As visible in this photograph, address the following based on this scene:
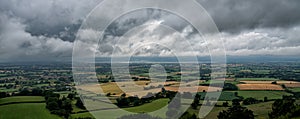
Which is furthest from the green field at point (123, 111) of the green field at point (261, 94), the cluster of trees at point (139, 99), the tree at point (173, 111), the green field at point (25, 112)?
the green field at point (261, 94)

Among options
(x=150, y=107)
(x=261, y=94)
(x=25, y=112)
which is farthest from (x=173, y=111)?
(x=261, y=94)

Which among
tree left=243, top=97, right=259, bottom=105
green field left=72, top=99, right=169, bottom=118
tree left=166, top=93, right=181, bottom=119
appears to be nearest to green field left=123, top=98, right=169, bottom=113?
green field left=72, top=99, right=169, bottom=118

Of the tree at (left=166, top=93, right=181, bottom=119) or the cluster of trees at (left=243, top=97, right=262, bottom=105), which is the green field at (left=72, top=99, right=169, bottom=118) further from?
the cluster of trees at (left=243, top=97, right=262, bottom=105)

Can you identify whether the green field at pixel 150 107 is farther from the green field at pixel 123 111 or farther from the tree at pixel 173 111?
the tree at pixel 173 111

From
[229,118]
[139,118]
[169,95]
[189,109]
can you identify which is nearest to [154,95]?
[169,95]

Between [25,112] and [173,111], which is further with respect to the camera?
[25,112]

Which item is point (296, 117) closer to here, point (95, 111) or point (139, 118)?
point (139, 118)

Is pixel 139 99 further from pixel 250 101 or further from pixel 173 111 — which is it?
pixel 250 101

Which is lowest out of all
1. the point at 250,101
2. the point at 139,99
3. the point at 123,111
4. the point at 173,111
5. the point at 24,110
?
the point at 250,101

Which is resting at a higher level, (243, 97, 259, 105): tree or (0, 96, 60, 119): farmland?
(0, 96, 60, 119): farmland
